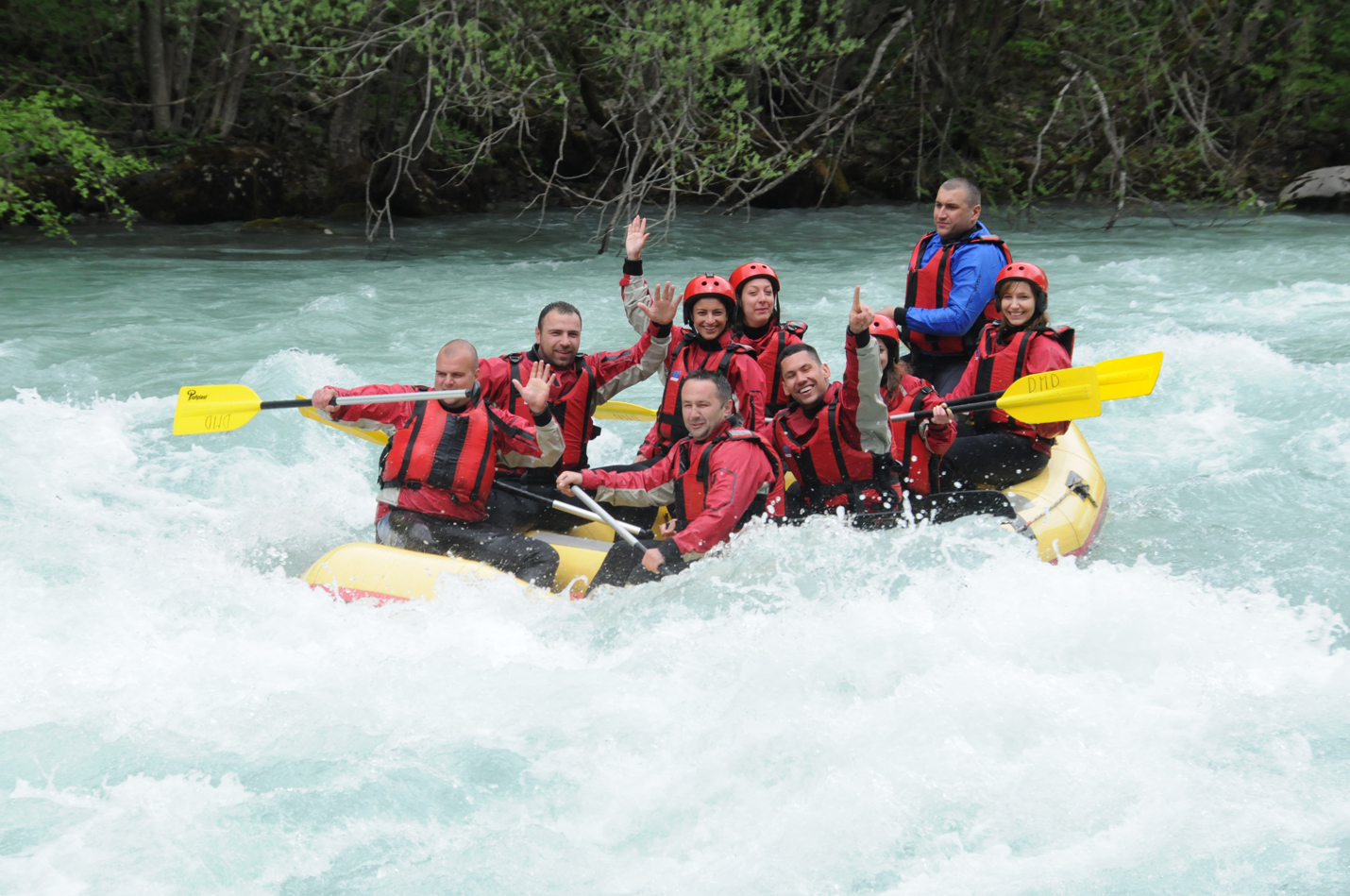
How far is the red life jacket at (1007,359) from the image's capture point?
4129 millimetres

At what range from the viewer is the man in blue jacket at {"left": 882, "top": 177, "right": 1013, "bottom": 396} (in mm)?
4379

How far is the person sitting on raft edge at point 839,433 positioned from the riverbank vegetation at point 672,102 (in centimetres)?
508

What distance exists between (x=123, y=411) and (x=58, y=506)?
1.40 metres

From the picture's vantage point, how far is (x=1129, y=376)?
4.32 meters

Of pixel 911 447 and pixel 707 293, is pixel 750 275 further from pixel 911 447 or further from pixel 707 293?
pixel 911 447

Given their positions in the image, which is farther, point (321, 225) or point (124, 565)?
point (321, 225)

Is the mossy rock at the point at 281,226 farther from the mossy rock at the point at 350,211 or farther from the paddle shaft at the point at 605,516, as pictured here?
the paddle shaft at the point at 605,516

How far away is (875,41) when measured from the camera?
41.5 feet

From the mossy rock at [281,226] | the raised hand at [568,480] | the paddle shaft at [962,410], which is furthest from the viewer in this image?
the mossy rock at [281,226]

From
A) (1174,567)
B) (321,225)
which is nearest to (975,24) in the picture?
(321,225)

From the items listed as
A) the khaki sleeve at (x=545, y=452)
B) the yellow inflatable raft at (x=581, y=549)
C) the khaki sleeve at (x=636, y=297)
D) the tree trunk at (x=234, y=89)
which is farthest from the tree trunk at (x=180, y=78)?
the yellow inflatable raft at (x=581, y=549)

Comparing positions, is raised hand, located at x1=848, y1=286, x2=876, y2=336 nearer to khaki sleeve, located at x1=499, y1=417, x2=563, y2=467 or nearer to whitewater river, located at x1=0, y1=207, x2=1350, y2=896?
whitewater river, located at x1=0, y1=207, x2=1350, y2=896

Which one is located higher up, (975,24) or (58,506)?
(975,24)

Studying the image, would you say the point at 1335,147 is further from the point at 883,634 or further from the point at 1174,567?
the point at 883,634
